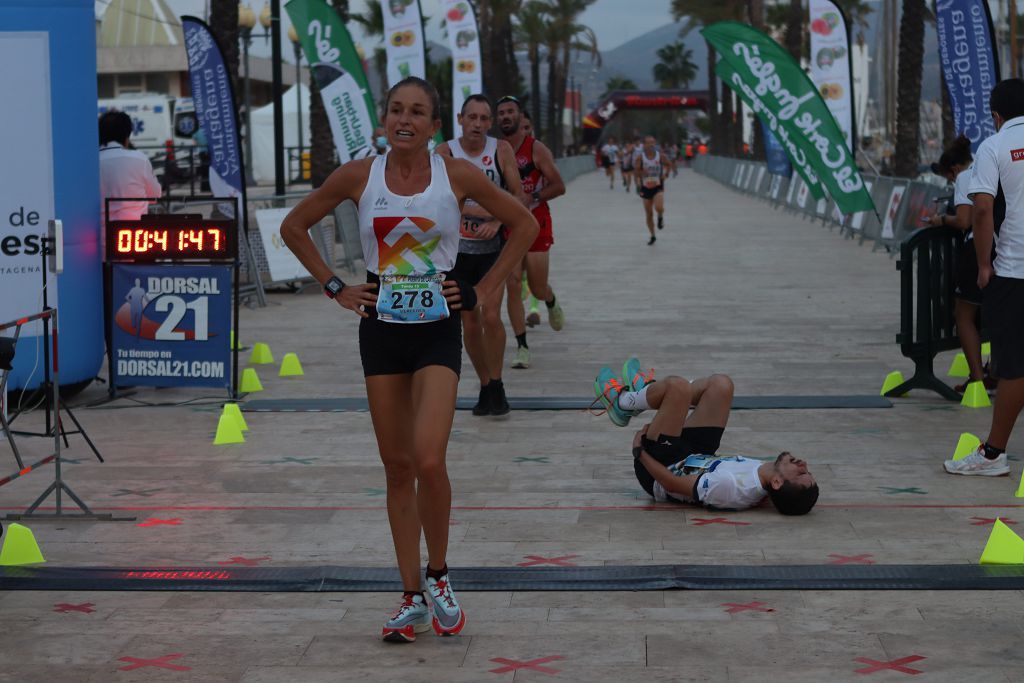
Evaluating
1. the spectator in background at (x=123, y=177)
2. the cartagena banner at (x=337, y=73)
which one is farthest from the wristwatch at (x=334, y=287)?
the cartagena banner at (x=337, y=73)

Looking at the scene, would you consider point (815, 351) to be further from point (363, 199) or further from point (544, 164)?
point (363, 199)

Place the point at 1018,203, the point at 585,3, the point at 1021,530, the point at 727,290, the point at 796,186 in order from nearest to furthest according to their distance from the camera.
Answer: the point at 1021,530, the point at 1018,203, the point at 727,290, the point at 796,186, the point at 585,3

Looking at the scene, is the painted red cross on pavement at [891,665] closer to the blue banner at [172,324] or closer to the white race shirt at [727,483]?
the white race shirt at [727,483]

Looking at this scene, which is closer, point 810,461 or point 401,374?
point 401,374

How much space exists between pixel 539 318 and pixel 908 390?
4876mm

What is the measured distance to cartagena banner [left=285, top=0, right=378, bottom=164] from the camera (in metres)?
Result: 20.8

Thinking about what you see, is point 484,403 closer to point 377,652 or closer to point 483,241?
point 483,241

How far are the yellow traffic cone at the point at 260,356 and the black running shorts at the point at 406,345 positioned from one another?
281 inches

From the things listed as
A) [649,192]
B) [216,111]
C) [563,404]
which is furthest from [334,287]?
[649,192]

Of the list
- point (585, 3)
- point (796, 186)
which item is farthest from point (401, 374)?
point (585, 3)

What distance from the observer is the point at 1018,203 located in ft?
24.5

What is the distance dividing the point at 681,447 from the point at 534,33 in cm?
7428

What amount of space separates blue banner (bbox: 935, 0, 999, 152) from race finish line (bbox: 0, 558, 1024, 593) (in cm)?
956

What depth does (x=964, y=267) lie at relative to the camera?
970cm
